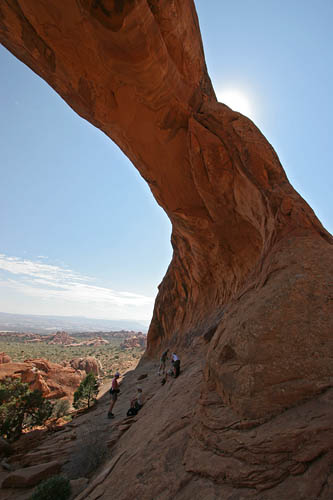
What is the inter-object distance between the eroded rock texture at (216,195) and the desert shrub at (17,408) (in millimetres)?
10391

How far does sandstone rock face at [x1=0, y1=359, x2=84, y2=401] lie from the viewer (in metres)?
21.7

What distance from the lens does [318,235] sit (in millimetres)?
5188

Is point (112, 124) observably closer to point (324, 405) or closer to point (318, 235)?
point (318, 235)

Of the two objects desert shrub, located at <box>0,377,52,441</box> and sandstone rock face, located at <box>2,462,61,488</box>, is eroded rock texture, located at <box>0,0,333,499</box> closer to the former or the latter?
sandstone rock face, located at <box>2,462,61,488</box>

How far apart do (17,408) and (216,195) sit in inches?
612

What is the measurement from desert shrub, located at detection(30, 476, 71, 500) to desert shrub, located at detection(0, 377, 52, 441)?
856 cm

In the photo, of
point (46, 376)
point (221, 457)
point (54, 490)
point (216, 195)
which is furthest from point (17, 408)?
point (216, 195)

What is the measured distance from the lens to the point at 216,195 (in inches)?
376

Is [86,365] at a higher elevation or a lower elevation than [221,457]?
lower

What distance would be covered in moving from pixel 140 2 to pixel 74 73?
3263 millimetres

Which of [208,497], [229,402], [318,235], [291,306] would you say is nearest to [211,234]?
[318,235]

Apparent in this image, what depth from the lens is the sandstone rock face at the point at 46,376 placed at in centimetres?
2172

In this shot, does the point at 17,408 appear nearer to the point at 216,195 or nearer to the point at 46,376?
the point at 46,376

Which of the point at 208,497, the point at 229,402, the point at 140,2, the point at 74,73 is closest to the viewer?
the point at 208,497
